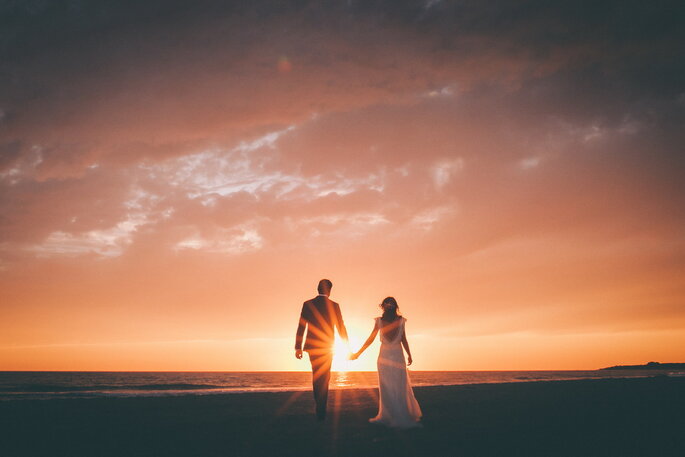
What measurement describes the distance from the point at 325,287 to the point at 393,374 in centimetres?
226

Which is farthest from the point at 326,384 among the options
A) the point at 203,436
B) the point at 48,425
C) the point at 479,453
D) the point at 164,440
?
the point at 48,425

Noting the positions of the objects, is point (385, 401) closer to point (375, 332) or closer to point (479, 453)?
point (375, 332)

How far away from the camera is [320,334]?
9.30m

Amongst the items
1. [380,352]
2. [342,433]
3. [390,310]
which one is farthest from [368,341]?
[342,433]

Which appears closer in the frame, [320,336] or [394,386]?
[394,386]

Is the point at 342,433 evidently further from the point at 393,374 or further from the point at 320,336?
the point at 320,336

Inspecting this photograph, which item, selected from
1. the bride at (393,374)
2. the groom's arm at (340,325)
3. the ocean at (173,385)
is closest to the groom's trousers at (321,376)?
the groom's arm at (340,325)

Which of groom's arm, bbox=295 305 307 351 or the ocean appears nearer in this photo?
groom's arm, bbox=295 305 307 351

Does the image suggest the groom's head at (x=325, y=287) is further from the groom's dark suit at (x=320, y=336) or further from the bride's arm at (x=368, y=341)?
the bride's arm at (x=368, y=341)

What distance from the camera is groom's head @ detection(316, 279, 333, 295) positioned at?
31.0 feet

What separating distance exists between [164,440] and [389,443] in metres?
3.75

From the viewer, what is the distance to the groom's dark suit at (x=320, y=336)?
29.5 ft

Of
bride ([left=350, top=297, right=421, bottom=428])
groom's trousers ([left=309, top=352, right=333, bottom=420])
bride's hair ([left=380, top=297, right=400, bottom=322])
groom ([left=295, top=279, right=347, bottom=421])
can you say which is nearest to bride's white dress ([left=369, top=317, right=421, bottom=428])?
bride ([left=350, top=297, right=421, bottom=428])

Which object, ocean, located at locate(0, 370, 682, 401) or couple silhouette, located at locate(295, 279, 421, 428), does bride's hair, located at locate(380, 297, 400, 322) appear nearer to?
couple silhouette, located at locate(295, 279, 421, 428)
